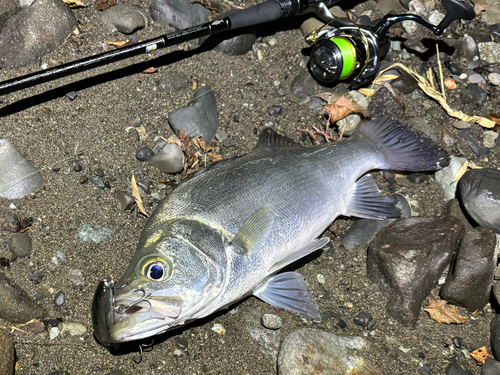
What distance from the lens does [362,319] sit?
393 centimetres

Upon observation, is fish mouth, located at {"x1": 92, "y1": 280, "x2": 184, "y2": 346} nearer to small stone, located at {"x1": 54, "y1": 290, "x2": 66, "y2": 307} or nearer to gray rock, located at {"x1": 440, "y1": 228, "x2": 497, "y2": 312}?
small stone, located at {"x1": 54, "y1": 290, "x2": 66, "y2": 307}

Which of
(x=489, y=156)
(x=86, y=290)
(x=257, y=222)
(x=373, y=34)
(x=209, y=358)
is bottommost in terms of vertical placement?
(x=209, y=358)

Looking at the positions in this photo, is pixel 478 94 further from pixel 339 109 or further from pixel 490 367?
pixel 490 367

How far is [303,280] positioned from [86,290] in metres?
1.74

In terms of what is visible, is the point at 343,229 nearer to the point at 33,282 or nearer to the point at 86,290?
the point at 86,290

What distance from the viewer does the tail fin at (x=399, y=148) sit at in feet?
14.5

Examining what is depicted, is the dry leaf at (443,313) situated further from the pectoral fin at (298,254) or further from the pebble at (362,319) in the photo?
the pectoral fin at (298,254)

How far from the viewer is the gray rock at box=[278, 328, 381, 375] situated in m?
3.48

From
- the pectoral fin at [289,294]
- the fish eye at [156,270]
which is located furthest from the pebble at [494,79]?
the fish eye at [156,270]

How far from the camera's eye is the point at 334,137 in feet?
15.5

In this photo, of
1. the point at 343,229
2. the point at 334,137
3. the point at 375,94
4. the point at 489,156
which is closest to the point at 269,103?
the point at 334,137

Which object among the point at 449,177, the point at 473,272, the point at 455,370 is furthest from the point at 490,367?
the point at 449,177

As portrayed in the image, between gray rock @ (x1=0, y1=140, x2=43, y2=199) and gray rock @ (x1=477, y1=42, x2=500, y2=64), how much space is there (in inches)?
184

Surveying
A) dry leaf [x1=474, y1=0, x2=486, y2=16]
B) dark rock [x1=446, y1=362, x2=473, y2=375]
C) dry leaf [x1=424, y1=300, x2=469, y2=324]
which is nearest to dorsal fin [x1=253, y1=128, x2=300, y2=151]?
dry leaf [x1=424, y1=300, x2=469, y2=324]
